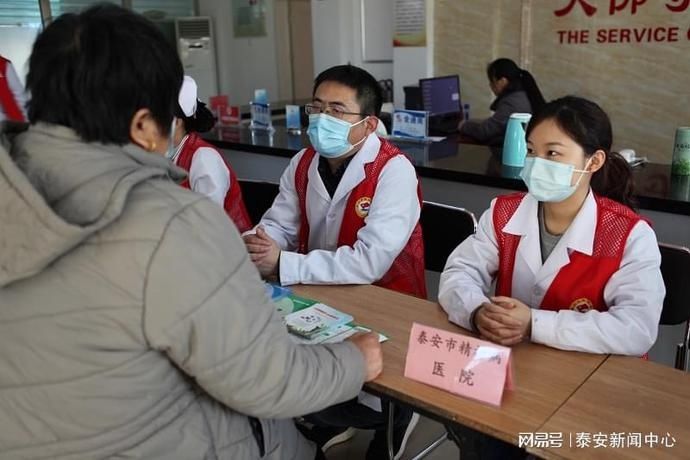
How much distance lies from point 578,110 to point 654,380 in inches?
23.4

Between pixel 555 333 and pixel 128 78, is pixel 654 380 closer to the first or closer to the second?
pixel 555 333

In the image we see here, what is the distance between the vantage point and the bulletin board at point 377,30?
5.44 metres

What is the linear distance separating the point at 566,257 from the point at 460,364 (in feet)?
1.51

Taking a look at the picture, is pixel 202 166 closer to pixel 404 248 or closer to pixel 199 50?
pixel 404 248

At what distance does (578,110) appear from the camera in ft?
4.61

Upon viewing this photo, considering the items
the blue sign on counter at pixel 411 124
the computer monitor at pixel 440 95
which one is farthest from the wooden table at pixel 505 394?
the computer monitor at pixel 440 95

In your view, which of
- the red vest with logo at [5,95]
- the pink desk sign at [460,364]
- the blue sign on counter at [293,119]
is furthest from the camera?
the blue sign on counter at [293,119]

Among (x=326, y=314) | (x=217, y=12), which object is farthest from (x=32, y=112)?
(x=217, y=12)

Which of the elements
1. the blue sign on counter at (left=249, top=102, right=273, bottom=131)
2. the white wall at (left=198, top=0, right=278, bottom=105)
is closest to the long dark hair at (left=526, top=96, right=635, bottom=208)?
the blue sign on counter at (left=249, top=102, right=273, bottom=131)

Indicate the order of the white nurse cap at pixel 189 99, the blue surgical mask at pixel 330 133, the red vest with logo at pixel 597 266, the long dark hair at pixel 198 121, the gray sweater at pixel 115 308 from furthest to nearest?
the long dark hair at pixel 198 121
the white nurse cap at pixel 189 99
the blue surgical mask at pixel 330 133
the red vest with logo at pixel 597 266
the gray sweater at pixel 115 308

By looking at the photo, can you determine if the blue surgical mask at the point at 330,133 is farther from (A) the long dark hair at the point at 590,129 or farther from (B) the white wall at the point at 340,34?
(B) the white wall at the point at 340,34

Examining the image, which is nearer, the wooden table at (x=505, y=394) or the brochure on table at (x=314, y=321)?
the wooden table at (x=505, y=394)

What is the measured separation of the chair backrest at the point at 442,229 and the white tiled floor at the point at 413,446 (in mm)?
515

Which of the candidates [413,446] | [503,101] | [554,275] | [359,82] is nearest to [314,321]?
[554,275]
